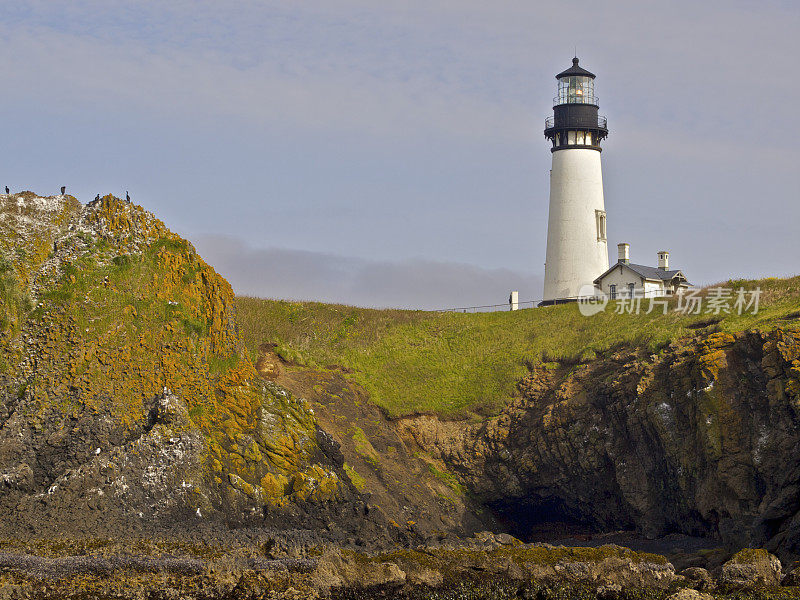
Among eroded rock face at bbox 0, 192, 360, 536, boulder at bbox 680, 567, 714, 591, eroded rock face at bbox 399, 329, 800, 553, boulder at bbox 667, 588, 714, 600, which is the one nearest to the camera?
boulder at bbox 667, 588, 714, 600

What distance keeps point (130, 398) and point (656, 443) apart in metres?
20.2

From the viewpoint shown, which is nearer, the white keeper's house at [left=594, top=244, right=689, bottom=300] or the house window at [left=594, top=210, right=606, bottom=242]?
the white keeper's house at [left=594, top=244, right=689, bottom=300]

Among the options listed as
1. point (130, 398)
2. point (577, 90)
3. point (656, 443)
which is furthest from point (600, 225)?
point (130, 398)

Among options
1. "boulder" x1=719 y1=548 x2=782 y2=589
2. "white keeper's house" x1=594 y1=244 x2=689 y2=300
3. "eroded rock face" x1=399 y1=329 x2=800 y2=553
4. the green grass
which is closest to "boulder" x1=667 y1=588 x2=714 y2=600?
"boulder" x1=719 y1=548 x2=782 y2=589

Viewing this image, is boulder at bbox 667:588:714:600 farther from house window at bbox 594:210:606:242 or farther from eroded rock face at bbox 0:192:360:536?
house window at bbox 594:210:606:242

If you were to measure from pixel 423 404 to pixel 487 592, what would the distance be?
19.8m

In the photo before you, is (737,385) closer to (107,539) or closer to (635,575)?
(635,575)

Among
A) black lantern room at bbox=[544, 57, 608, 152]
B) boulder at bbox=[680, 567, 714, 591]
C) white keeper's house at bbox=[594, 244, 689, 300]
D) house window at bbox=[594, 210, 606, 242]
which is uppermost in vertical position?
black lantern room at bbox=[544, 57, 608, 152]

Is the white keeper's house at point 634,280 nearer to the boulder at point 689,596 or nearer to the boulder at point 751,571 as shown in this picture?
the boulder at point 751,571

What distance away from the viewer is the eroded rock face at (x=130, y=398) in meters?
37.3

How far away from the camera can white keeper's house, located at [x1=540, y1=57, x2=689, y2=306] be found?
62875 millimetres

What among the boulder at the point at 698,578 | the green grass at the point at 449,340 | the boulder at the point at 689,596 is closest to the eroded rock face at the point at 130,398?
the green grass at the point at 449,340

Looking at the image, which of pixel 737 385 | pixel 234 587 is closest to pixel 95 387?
pixel 234 587

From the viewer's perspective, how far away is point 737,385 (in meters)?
41.6
